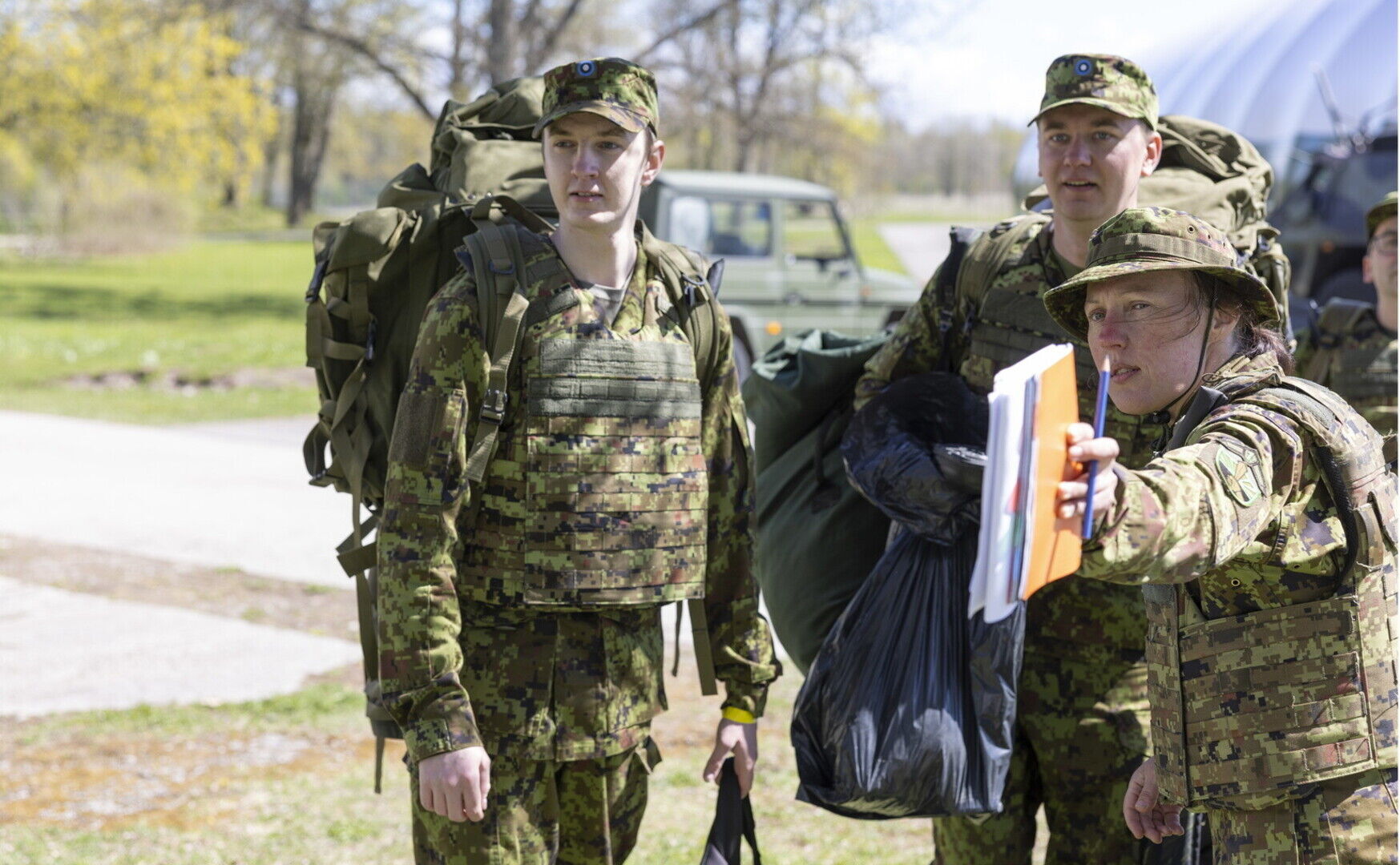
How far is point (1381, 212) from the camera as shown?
4148mm

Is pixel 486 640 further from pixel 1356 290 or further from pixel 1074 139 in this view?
pixel 1356 290

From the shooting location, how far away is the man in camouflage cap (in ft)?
6.03

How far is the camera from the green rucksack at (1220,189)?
313 cm

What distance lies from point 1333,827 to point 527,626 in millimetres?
1395

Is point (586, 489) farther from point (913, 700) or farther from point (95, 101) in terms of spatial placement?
point (95, 101)

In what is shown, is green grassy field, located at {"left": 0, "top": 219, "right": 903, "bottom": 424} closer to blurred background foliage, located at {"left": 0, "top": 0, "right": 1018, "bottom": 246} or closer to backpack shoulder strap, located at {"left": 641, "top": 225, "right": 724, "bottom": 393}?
blurred background foliage, located at {"left": 0, "top": 0, "right": 1018, "bottom": 246}

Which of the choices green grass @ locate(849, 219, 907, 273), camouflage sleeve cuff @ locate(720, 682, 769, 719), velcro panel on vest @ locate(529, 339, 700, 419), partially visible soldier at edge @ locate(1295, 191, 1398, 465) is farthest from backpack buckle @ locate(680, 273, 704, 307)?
green grass @ locate(849, 219, 907, 273)

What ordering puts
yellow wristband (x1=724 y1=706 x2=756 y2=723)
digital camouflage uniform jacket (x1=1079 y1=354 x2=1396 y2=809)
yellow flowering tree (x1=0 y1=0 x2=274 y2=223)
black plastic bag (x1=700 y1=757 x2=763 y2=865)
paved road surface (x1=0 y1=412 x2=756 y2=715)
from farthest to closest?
yellow flowering tree (x1=0 y1=0 x2=274 y2=223)
paved road surface (x1=0 y1=412 x2=756 y2=715)
yellow wristband (x1=724 y1=706 x2=756 y2=723)
black plastic bag (x1=700 y1=757 x2=763 y2=865)
digital camouflage uniform jacket (x1=1079 y1=354 x2=1396 y2=809)

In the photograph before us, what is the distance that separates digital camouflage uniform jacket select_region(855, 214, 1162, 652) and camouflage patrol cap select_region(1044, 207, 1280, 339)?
857 millimetres

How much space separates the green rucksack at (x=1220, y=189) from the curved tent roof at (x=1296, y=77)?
36.9 feet

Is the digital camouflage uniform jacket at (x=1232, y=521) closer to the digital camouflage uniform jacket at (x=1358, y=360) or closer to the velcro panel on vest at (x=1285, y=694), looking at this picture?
the velcro panel on vest at (x=1285, y=694)

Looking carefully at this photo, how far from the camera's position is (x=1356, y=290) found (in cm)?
1196

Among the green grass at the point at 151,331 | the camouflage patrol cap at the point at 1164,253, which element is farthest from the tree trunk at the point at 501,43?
the camouflage patrol cap at the point at 1164,253

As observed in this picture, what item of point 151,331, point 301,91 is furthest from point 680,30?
point 301,91
